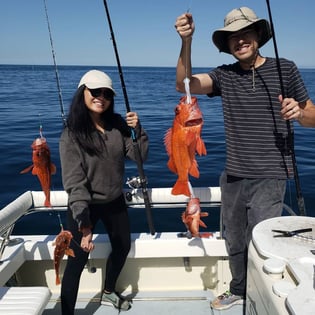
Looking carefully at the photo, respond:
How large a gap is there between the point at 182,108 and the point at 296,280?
4.41 feet

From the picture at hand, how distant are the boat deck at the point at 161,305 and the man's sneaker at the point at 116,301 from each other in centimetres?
4

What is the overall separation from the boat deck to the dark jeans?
0.38 metres

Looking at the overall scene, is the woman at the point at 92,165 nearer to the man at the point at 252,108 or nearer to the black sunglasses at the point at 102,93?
the black sunglasses at the point at 102,93

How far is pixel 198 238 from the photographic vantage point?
378 centimetres

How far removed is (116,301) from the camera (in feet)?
12.1

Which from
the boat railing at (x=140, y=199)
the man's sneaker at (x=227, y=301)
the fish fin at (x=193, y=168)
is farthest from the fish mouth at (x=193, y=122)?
the man's sneaker at (x=227, y=301)

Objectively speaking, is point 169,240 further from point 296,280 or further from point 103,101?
point 296,280

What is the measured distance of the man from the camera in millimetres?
2885

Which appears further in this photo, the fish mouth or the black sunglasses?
the black sunglasses

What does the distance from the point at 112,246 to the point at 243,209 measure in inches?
51.6

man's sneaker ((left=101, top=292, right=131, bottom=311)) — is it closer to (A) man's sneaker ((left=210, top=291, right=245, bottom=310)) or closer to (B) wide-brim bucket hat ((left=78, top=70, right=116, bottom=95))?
(A) man's sneaker ((left=210, top=291, right=245, bottom=310))

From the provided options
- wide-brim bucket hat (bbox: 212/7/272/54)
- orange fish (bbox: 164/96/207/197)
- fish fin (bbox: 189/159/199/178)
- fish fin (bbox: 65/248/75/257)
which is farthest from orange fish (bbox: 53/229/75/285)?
wide-brim bucket hat (bbox: 212/7/272/54)

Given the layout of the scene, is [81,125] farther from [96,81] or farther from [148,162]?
[148,162]

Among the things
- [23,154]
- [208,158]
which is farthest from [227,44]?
[23,154]
